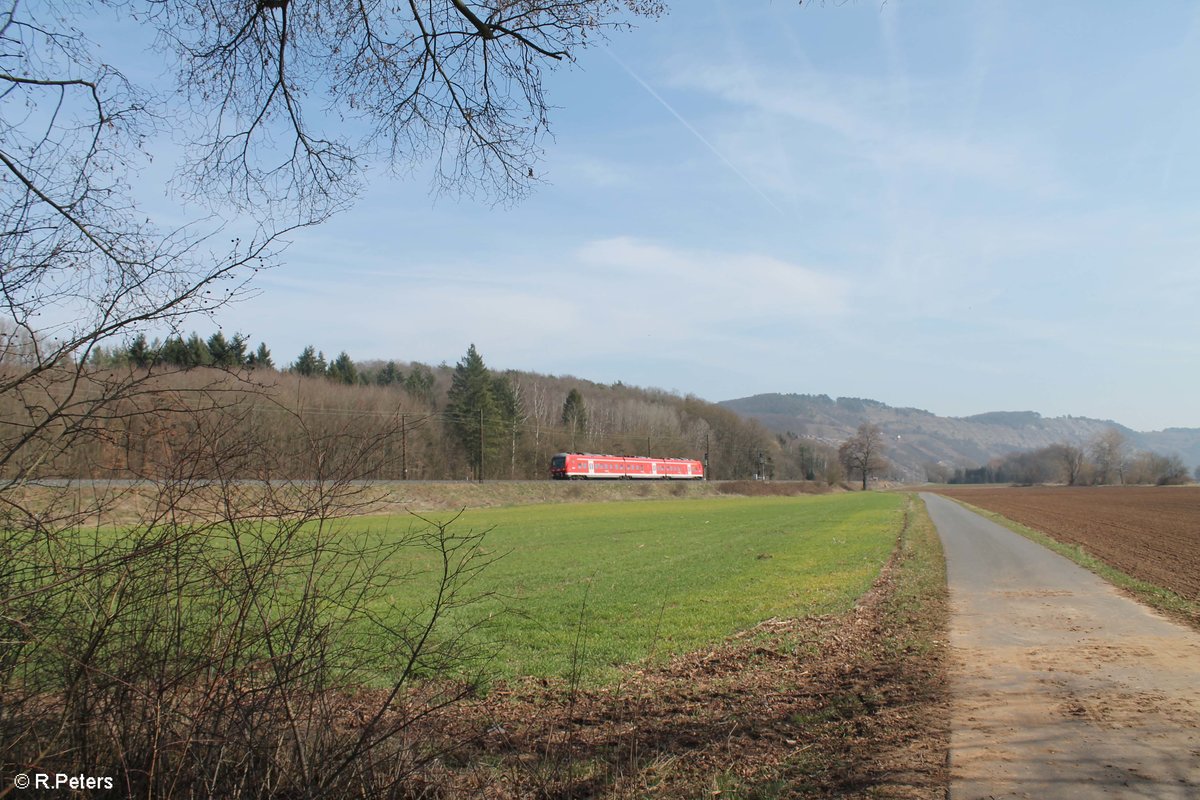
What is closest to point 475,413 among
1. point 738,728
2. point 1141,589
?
point 1141,589

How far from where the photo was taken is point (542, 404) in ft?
359

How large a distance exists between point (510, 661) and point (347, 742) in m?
5.33

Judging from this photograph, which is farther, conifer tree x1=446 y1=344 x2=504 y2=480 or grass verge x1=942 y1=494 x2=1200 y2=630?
conifer tree x1=446 y1=344 x2=504 y2=480

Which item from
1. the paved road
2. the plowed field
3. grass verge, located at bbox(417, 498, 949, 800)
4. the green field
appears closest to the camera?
grass verge, located at bbox(417, 498, 949, 800)

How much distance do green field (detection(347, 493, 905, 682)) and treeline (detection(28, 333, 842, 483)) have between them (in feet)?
3.04

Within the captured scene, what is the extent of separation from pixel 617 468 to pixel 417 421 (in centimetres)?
7322

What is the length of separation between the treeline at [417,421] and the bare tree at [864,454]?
20.5 ft

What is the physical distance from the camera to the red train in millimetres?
71812

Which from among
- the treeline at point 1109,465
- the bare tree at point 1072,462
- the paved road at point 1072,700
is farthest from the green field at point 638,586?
the bare tree at point 1072,462

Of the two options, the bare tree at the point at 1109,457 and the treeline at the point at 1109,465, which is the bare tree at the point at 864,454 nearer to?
the treeline at the point at 1109,465

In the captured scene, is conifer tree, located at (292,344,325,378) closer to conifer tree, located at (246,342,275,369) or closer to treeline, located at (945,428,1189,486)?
conifer tree, located at (246,342,275,369)

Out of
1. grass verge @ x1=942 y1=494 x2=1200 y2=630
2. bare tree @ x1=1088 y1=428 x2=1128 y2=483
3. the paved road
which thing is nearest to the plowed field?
grass verge @ x1=942 y1=494 x2=1200 y2=630

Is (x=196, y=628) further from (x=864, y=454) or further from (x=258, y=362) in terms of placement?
(x=864, y=454)

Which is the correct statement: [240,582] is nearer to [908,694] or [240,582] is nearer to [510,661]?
[510,661]
